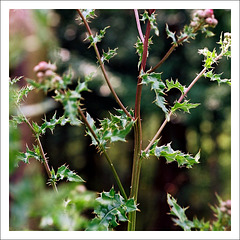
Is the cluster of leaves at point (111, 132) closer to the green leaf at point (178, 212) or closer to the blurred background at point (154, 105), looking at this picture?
the green leaf at point (178, 212)

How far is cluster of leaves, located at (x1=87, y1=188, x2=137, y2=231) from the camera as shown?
2.78ft

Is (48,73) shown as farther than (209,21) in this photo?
No

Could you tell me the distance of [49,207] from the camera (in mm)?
319

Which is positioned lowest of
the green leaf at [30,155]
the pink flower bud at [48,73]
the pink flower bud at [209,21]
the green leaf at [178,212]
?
the green leaf at [178,212]

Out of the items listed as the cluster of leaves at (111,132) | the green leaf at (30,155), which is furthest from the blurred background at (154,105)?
the cluster of leaves at (111,132)

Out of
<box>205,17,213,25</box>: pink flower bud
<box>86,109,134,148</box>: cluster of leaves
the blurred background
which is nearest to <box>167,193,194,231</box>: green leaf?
<box>86,109,134,148</box>: cluster of leaves

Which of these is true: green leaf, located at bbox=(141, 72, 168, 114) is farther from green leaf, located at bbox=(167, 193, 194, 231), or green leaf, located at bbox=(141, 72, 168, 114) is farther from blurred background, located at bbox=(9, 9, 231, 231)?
blurred background, located at bbox=(9, 9, 231, 231)

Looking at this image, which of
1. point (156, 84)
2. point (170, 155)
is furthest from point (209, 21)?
point (170, 155)

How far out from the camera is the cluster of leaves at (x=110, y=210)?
847 millimetres

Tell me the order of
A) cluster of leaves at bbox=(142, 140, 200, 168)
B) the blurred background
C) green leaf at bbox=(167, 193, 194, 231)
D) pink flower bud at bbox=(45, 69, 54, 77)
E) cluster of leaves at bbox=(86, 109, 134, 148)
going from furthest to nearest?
the blurred background → green leaf at bbox=(167, 193, 194, 231) → cluster of leaves at bbox=(142, 140, 200, 168) → cluster of leaves at bbox=(86, 109, 134, 148) → pink flower bud at bbox=(45, 69, 54, 77)

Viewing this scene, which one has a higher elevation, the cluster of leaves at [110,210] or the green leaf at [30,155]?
the green leaf at [30,155]

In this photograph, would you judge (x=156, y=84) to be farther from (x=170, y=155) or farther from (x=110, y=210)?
(x=110, y=210)

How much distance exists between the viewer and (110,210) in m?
0.87

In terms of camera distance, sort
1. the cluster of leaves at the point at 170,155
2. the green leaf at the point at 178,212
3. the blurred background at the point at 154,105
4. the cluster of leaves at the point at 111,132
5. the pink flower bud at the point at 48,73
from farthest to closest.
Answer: the blurred background at the point at 154,105, the green leaf at the point at 178,212, the cluster of leaves at the point at 170,155, the cluster of leaves at the point at 111,132, the pink flower bud at the point at 48,73
